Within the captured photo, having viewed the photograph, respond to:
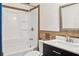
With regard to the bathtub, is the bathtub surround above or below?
above

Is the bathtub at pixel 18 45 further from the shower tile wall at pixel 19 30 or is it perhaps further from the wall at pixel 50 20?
the wall at pixel 50 20

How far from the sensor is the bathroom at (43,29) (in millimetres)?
1514

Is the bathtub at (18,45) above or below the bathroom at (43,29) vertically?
below

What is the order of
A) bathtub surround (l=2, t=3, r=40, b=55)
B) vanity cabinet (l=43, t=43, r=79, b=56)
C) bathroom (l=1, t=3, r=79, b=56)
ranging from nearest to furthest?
vanity cabinet (l=43, t=43, r=79, b=56)
bathroom (l=1, t=3, r=79, b=56)
bathtub surround (l=2, t=3, r=40, b=55)

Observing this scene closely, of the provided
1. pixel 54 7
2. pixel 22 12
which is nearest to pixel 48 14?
pixel 54 7

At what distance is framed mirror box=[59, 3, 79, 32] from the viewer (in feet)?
5.08

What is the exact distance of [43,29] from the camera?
208cm

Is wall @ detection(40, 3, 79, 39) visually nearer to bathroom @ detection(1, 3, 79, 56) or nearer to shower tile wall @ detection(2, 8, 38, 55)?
bathroom @ detection(1, 3, 79, 56)

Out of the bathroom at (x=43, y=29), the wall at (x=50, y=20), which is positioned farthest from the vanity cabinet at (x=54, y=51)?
the wall at (x=50, y=20)

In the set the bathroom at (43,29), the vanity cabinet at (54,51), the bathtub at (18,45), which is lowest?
the bathtub at (18,45)

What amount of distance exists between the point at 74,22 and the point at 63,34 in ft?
1.06

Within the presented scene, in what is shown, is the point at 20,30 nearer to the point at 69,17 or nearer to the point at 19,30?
the point at 19,30

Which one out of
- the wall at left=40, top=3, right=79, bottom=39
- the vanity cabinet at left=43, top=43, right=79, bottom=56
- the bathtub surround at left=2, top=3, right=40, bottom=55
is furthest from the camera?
the bathtub surround at left=2, top=3, right=40, bottom=55

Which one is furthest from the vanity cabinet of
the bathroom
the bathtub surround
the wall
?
the bathtub surround
